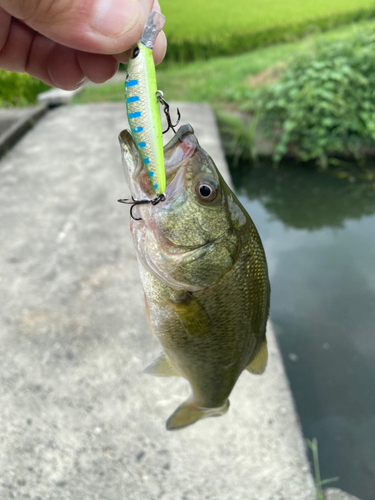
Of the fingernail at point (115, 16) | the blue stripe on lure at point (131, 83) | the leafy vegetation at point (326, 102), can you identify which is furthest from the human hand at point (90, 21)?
the leafy vegetation at point (326, 102)

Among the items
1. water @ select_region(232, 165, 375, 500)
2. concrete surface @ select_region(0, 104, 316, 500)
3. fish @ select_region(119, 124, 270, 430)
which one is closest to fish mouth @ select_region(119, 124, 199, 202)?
fish @ select_region(119, 124, 270, 430)

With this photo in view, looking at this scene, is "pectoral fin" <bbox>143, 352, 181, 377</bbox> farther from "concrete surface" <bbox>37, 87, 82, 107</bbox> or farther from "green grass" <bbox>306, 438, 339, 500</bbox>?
"concrete surface" <bbox>37, 87, 82, 107</bbox>

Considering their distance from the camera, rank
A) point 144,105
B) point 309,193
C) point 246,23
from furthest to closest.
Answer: point 246,23 < point 309,193 < point 144,105

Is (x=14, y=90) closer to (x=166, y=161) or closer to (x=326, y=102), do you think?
(x=326, y=102)

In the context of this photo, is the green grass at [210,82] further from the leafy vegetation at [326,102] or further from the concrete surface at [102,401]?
the concrete surface at [102,401]

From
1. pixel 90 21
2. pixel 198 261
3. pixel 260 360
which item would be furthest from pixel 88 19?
pixel 260 360

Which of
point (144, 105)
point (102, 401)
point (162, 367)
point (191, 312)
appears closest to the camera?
point (144, 105)

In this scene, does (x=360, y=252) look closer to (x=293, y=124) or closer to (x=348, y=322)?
(x=348, y=322)
